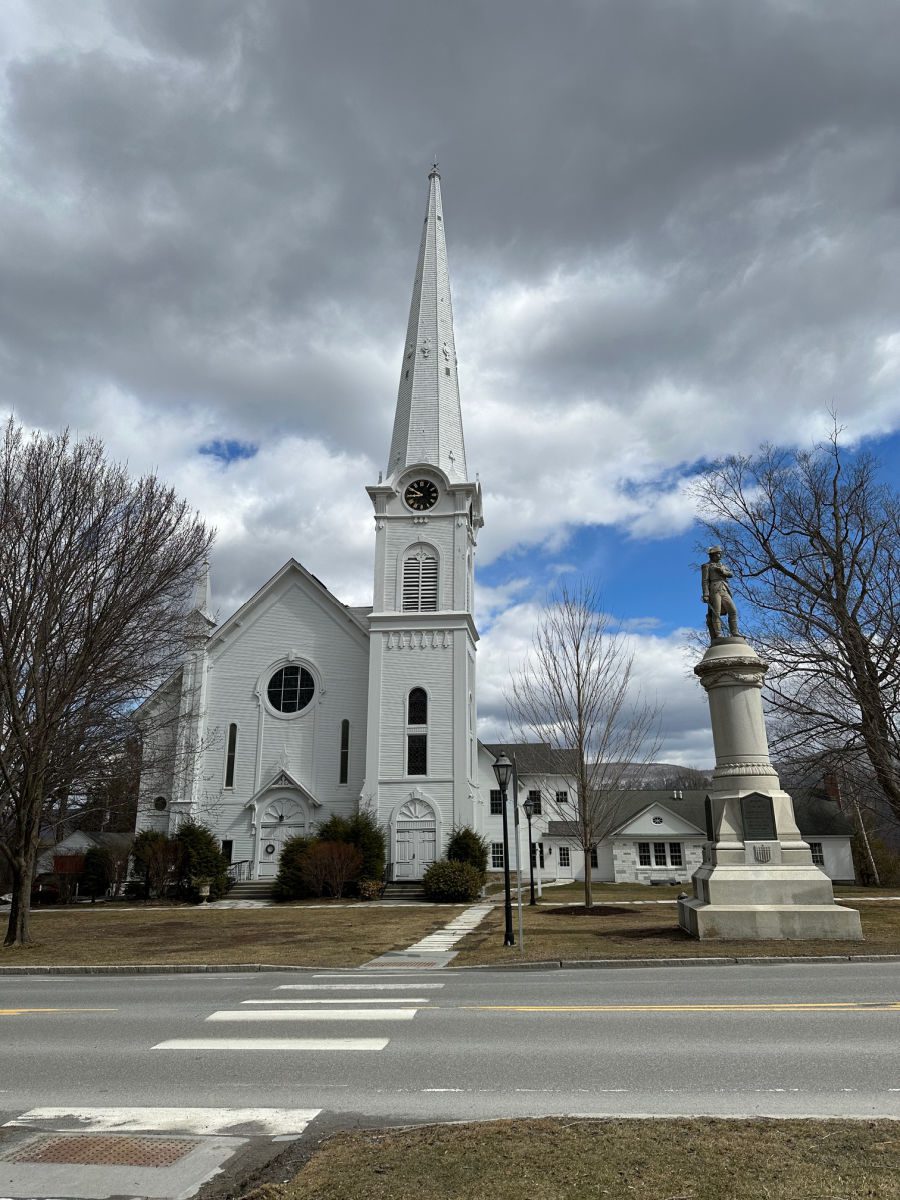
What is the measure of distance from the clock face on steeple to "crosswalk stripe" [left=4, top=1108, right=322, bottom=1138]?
33.1 metres

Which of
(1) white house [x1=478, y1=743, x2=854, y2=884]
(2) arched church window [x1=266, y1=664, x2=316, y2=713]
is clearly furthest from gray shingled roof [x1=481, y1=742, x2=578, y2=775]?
(2) arched church window [x1=266, y1=664, x2=316, y2=713]

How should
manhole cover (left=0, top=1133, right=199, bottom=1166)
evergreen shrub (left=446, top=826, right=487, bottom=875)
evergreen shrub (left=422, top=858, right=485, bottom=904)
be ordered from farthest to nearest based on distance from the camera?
evergreen shrub (left=446, top=826, right=487, bottom=875), evergreen shrub (left=422, top=858, right=485, bottom=904), manhole cover (left=0, top=1133, right=199, bottom=1166)

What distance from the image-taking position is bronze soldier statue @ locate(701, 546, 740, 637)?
16.8m

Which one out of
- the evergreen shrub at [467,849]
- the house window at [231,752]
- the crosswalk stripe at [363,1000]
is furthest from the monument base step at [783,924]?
the house window at [231,752]

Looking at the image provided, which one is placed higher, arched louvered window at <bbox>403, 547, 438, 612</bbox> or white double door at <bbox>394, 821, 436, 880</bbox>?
arched louvered window at <bbox>403, 547, 438, 612</bbox>

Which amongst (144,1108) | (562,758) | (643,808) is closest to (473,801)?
(562,758)

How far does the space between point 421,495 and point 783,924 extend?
1072 inches

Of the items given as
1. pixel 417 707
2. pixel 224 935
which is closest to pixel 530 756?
pixel 417 707

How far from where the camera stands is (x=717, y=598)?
1688 centimetres

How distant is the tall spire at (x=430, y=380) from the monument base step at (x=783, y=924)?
2685 cm

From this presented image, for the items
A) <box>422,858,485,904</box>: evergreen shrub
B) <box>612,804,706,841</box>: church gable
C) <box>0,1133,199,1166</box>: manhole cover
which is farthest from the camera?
<box>612,804,706,841</box>: church gable

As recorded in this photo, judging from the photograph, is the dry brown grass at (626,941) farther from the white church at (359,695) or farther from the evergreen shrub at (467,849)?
the white church at (359,695)

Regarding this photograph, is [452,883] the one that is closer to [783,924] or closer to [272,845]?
[272,845]

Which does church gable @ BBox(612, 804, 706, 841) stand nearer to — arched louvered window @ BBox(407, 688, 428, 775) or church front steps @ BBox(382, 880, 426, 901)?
arched louvered window @ BBox(407, 688, 428, 775)
